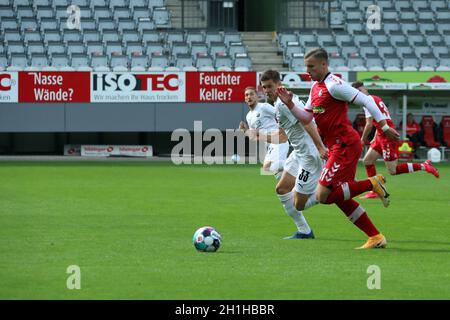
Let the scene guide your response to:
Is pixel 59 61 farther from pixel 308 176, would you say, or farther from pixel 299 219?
pixel 308 176

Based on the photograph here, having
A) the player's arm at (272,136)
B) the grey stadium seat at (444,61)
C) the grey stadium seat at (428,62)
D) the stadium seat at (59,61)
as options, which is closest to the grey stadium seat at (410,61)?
the grey stadium seat at (428,62)

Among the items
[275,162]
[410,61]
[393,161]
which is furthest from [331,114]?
[410,61]

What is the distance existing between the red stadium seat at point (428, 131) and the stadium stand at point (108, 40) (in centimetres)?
701

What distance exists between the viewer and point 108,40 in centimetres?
3959

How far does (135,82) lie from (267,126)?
20390 millimetres

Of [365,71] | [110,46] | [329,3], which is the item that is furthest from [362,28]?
[110,46]

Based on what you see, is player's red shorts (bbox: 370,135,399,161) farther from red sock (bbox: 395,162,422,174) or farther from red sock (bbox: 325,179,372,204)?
red sock (bbox: 325,179,372,204)

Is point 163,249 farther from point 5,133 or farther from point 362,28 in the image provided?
point 362,28

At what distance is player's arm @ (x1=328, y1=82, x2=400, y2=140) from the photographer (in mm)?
10962

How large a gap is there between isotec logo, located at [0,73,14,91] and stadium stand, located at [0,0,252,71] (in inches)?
19.5

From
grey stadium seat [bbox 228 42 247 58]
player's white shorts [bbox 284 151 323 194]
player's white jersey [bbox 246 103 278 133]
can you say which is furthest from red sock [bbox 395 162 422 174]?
grey stadium seat [bbox 228 42 247 58]

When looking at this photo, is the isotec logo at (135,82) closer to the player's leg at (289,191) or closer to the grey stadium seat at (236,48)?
the grey stadium seat at (236,48)

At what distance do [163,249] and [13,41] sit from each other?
28.9 metres

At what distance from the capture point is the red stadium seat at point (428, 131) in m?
38.3
